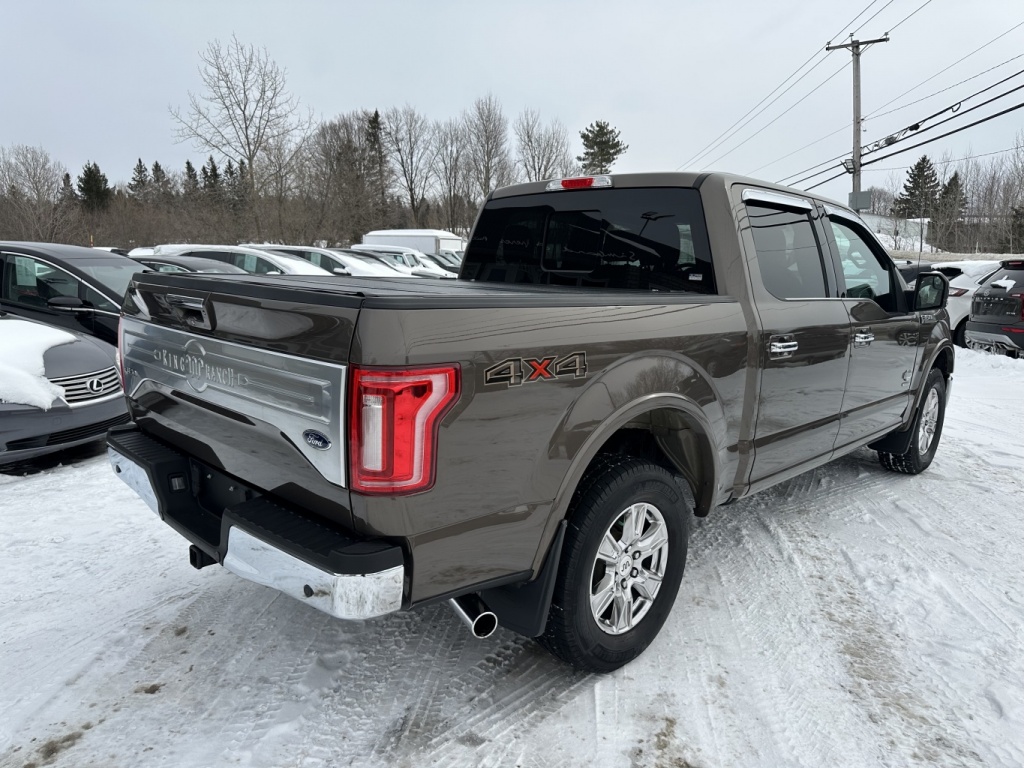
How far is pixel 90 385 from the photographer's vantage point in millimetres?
5168

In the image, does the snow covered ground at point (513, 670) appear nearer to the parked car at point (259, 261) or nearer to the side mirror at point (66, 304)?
the side mirror at point (66, 304)

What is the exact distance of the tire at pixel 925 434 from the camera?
504 centimetres

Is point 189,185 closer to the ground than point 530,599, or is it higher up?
higher up

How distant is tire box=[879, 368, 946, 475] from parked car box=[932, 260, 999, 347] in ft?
26.4

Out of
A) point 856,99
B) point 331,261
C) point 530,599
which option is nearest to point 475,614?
point 530,599

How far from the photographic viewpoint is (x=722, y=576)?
137 inches

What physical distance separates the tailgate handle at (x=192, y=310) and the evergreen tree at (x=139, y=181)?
64051mm

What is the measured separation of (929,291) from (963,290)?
973 centimetres

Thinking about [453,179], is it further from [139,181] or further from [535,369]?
[535,369]

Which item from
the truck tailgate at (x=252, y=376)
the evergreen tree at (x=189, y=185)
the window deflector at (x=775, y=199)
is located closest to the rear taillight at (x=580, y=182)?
the window deflector at (x=775, y=199)

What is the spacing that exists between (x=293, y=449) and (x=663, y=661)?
176cm

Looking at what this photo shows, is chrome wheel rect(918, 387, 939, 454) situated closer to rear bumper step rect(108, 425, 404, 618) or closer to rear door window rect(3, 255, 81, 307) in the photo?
rear bumper step rect(108, 425, 404, 618)

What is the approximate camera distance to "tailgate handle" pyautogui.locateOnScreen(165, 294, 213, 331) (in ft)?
7.67

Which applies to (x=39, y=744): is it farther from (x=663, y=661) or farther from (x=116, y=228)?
(x=116, y=228)
